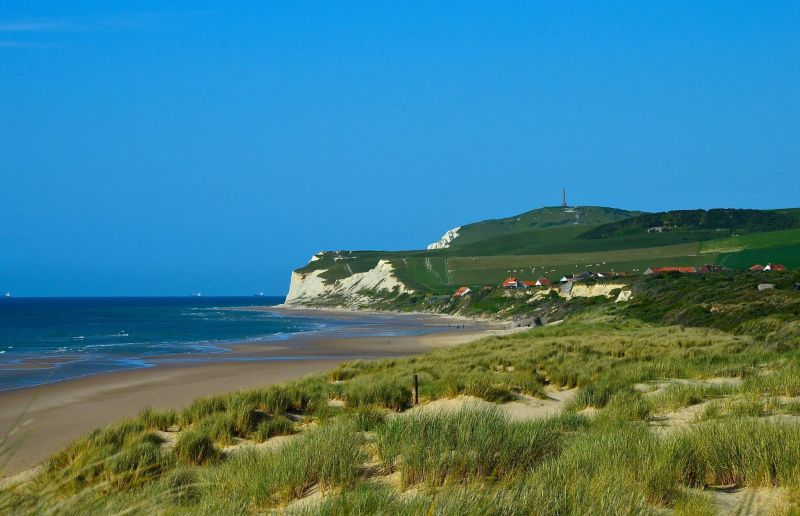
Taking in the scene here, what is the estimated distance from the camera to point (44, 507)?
409cm

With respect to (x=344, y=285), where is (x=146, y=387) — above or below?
below

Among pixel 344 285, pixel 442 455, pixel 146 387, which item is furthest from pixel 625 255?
pixel 442 455

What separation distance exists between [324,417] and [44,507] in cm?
963

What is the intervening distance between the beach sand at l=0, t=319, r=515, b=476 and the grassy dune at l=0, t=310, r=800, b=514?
5.95ft

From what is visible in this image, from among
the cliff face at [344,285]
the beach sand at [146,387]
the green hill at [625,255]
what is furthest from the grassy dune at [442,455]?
the cliff face at [344,285]

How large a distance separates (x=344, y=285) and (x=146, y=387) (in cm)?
13616

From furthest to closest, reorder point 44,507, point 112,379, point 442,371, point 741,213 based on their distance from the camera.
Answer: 1. point 741,213
2. point 112,379
3. point 442,371
4. point 44,507

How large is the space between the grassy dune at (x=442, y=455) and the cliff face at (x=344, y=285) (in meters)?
128

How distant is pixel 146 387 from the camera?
2688 centimetres

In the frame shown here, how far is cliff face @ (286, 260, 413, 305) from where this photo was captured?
152 m

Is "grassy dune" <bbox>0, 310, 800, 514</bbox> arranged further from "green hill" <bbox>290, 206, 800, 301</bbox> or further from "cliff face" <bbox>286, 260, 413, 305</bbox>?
"cliff face" <bbox>286, 260, 413, 305</bbox>

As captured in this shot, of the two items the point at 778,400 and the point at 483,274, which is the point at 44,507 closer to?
the point at 778,400

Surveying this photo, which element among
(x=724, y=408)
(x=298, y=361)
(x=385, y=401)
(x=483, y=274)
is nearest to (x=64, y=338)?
(x=298, y=361)

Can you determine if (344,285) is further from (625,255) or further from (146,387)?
(146,387)
